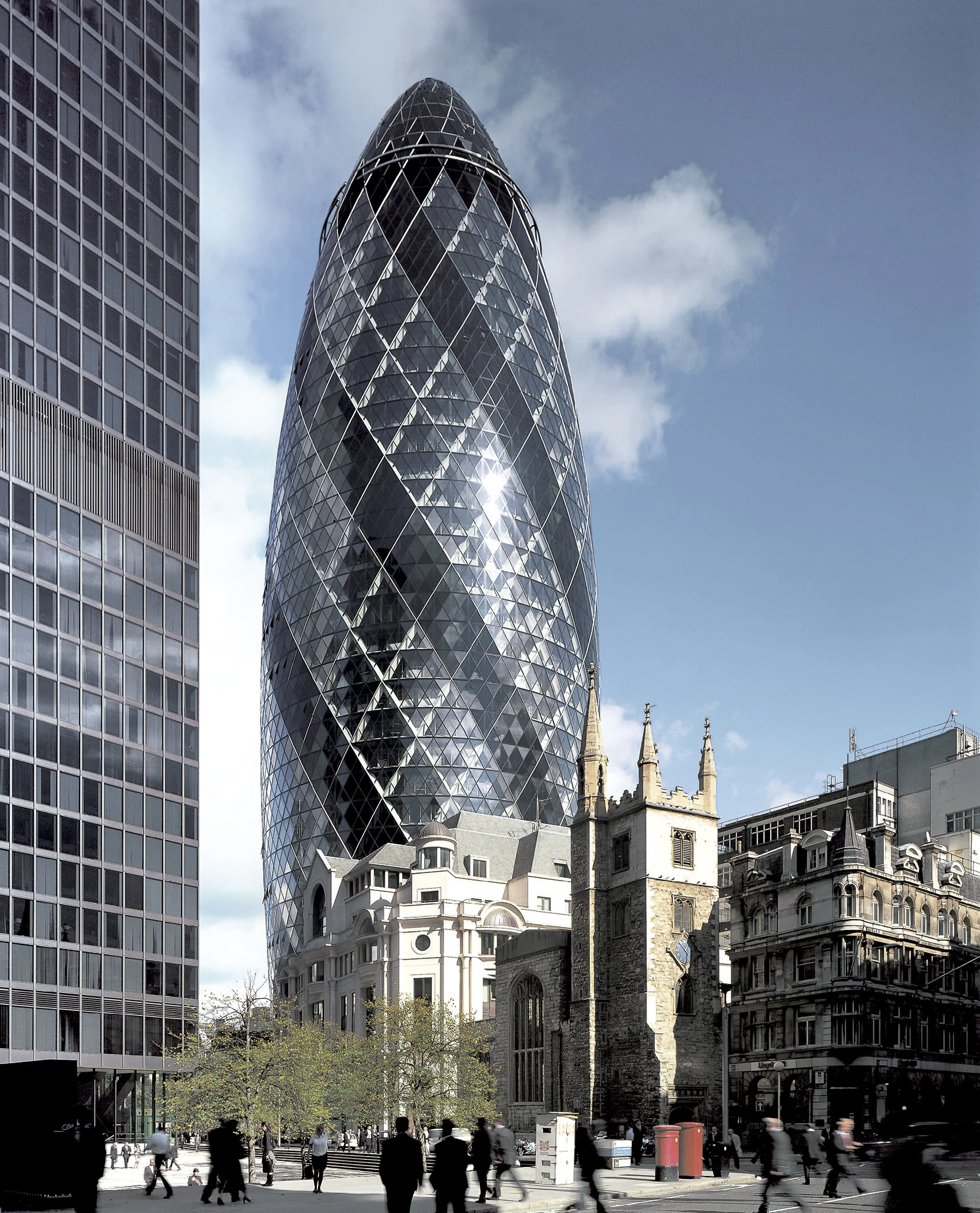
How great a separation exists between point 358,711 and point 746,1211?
333 feet

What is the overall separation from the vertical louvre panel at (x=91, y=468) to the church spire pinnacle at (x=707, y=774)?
110ft

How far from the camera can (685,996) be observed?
70312 mm

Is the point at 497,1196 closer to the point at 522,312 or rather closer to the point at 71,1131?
the point at 71,1131

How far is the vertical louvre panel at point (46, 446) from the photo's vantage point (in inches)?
2603

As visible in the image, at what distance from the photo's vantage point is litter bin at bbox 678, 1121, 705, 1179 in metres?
38.9

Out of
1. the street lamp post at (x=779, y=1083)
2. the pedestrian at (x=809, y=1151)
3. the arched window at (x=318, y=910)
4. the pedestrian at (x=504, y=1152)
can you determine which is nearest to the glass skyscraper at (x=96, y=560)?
the street lamp post at (x=779, y=1083)

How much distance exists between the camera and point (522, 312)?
139500mm

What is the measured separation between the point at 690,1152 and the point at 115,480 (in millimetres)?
44485

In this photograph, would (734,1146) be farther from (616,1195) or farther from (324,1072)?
(324,1072)

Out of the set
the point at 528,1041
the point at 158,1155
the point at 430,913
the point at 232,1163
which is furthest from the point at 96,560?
the point at 232,1163

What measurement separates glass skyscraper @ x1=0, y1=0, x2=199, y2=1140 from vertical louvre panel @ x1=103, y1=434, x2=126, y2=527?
110 mm

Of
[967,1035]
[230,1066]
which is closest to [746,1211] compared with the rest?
[230,1066]

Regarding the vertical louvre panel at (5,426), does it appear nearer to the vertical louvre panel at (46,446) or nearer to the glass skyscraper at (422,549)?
the vertical louvre panel at (46,446)

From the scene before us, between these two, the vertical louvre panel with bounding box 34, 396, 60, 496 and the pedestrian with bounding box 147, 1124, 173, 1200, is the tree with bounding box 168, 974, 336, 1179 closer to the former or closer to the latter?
the pedestrian with bounding box 147, 1124, 173, 1200
